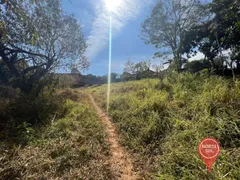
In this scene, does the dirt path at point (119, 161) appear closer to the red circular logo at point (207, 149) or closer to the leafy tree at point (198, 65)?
the red circular logo at point (207, 149)

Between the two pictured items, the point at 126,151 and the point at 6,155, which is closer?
the point at 6,155

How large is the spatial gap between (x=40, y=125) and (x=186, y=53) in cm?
1556

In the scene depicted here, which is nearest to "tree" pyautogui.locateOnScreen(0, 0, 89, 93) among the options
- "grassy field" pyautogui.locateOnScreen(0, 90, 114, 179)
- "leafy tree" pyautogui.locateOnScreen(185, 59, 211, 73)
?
"grassy field" pyautogui.locateOnScreen(0, 90, 114, 179)

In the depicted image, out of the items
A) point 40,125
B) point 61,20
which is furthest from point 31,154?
point 61,20

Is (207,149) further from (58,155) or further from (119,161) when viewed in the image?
(58,155)

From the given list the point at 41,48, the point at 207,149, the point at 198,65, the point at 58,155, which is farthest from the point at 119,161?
the point at 198,65

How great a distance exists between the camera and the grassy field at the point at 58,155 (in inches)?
95.0

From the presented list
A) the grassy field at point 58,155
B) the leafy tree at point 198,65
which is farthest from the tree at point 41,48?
the leafy tree at point 198,65

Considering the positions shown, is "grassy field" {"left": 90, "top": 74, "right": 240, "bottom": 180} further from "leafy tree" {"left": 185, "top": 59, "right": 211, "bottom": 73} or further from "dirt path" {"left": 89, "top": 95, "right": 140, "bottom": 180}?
"leafy tree" {"left": 185, "top": 59, "right": 211, "bottom": 73}

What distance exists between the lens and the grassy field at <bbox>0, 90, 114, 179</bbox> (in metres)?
2.41

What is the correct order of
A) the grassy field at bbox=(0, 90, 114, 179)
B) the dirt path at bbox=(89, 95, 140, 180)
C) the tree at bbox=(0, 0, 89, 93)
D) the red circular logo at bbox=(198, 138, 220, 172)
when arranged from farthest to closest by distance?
the tree at bbox=(0, 0, 89, 93)
the dirt path at bbox=(89, 95, 140, 180)
the grassy field at bbox=(0, 90, 114, 179)
the red circular logo at bbox=(198, 138, 220, 172)

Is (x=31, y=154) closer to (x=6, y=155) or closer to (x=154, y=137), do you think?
(x=6, y=155)

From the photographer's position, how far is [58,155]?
2961 millimetres

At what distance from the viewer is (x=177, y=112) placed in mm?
3998
